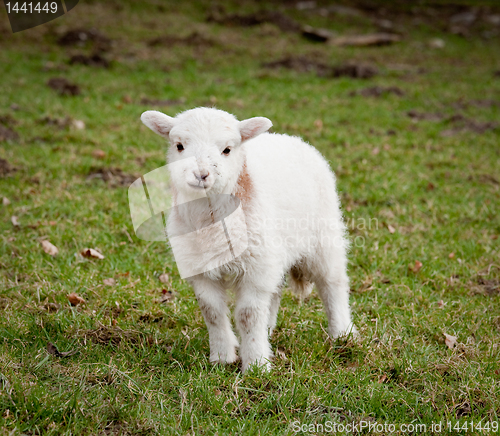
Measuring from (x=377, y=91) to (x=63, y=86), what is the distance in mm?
6632

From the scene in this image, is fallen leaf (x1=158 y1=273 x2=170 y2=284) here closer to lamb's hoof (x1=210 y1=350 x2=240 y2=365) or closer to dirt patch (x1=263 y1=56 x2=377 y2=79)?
lamb's hoof (x1=210 y1=350 x2=240 y2=365)

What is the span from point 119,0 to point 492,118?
46.5 ft

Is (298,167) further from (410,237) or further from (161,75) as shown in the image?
(161,75)

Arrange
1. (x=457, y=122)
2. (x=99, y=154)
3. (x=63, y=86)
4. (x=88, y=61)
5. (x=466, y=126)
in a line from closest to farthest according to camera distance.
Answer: (x=99, y=154) → (x=466, y=126) → (x=457, y=122) → (x=63, y=86) → (x=88, y=61)

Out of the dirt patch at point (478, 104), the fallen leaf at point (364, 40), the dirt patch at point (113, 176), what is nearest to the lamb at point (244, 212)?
the dirt patch at point (113, 176)

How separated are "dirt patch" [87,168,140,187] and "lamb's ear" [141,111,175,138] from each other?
3252 millimetres

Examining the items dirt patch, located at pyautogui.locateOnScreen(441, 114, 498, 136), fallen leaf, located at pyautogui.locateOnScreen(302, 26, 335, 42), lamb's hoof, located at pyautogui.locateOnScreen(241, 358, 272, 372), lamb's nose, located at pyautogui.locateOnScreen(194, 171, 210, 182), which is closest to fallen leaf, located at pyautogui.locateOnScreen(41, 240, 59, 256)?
lamb's hoof, located at pyautogui.locateOnScreen(241, 358, 272, 372)

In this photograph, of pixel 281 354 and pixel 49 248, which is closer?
pixel 281 354

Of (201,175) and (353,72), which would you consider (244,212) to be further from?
(353,72)

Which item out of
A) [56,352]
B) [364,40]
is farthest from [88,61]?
[56,352]

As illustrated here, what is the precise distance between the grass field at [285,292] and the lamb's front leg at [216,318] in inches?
4.4

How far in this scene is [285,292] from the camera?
4551mm

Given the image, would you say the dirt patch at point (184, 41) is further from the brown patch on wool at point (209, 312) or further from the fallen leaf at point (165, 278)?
A: the brown patch on wool at point (209, 312)

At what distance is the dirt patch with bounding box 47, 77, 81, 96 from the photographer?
33.0ft
